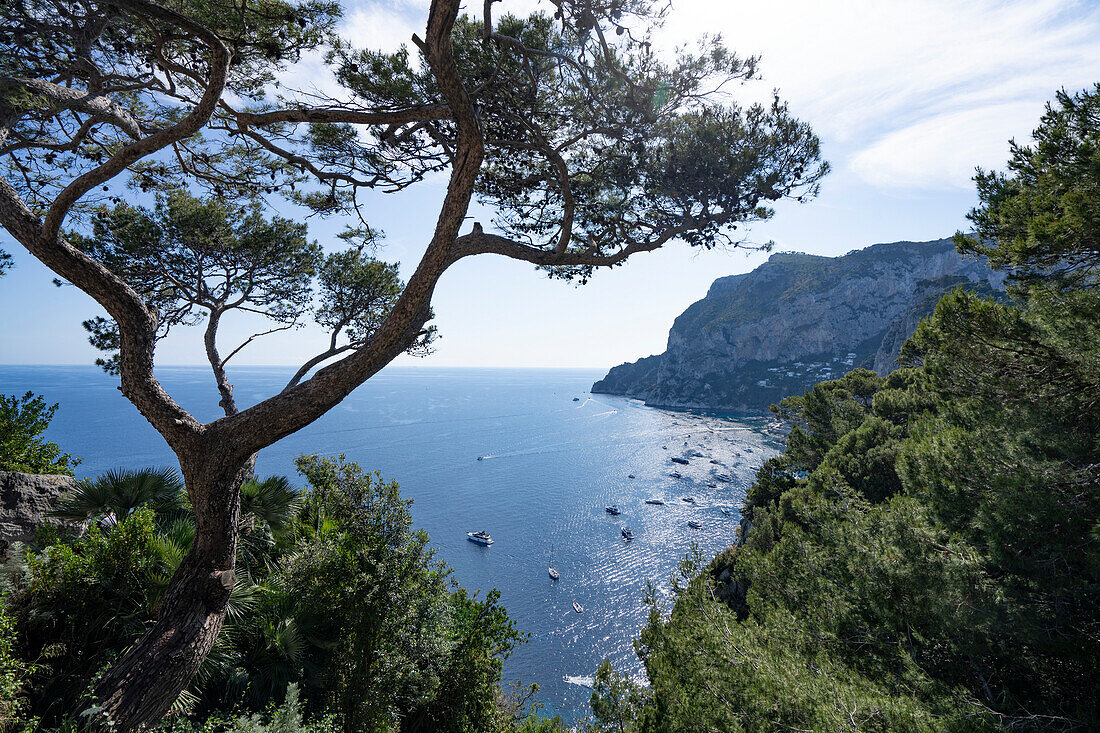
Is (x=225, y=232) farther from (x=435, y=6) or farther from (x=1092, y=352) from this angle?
(x=1092, y=352)

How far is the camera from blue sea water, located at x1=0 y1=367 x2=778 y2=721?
24.3 m

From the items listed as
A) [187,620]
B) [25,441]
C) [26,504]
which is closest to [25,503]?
[26,504]

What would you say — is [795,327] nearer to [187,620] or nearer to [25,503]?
[187,620]

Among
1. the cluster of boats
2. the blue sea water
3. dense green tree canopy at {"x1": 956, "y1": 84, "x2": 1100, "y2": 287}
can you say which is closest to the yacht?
the cluster of boats

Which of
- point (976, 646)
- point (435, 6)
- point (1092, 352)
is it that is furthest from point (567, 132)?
point (976, 646)

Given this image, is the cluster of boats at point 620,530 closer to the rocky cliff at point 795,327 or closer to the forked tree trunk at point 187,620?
the forked tree trunk at point 187,620

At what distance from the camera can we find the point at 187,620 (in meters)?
3.33

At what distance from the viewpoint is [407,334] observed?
3811 millimetres

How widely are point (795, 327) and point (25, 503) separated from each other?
116494 mm

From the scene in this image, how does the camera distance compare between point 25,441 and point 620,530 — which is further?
point 620,530

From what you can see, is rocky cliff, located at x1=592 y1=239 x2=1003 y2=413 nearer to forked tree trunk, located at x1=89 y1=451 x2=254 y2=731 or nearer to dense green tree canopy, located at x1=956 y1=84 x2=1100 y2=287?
dense green tree canopy, located at x1=956 y1=84 x2=1100 y2=287

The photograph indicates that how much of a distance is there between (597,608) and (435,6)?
96.8 feet

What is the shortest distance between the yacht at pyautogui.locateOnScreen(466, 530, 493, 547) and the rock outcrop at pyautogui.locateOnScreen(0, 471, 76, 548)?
28155mm

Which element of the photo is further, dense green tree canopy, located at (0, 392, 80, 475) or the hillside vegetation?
dense green tree canopy, located at (0, 392, 80, 475)
